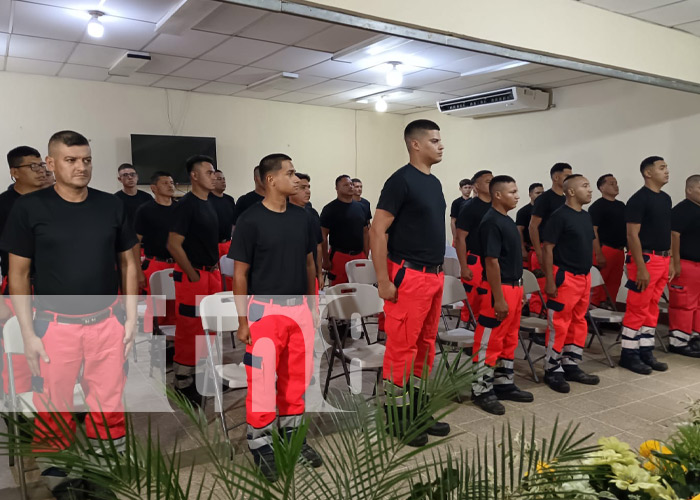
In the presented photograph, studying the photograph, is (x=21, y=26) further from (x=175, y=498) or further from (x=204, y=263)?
(x=175, y=498)

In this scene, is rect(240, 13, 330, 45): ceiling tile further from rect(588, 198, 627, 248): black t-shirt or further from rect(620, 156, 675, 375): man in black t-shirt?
rect(588, 198, 627, 248): black t-shirt

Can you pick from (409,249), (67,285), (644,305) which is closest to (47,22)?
(67,285)

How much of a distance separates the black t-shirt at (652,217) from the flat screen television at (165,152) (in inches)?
240

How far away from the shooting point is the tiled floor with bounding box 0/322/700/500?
350cm

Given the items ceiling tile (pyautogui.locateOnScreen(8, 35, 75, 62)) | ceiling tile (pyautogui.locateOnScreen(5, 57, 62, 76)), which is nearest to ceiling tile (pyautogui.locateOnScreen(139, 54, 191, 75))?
ceiling tile (pyautogui.locateOnScreen(8, 35, 75, 62))

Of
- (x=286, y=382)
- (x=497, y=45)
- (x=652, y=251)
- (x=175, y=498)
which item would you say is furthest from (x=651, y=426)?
(x=175, y=498)

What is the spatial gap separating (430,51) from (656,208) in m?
2.82

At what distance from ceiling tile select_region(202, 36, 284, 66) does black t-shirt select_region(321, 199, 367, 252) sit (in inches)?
71.4

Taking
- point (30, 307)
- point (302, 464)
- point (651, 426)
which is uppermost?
point (30, 307)

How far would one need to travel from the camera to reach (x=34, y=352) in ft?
8.52

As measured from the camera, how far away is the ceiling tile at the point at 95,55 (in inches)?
242

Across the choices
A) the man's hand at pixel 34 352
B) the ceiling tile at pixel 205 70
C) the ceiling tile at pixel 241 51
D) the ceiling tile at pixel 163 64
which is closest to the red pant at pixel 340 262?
the ceiling tile at pixel 241 51

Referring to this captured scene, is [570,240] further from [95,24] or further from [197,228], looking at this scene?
[95,24]

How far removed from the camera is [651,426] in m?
3.68
